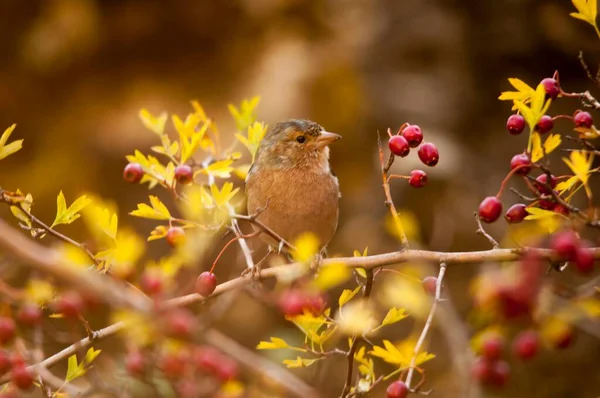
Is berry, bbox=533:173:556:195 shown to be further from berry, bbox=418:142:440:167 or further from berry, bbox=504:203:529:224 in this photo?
berry, bbox=418:142:440:167

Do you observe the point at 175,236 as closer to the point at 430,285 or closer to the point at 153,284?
the point at 153,284

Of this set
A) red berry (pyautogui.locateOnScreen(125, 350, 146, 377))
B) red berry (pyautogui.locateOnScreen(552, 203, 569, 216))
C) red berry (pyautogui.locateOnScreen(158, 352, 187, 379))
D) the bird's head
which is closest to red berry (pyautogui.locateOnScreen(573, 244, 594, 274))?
red berry (pyautogui.locateOnScreen(552, 203, 569, 216))

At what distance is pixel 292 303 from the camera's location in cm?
148

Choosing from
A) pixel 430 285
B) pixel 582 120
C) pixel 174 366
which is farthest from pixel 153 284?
pixel 582 120

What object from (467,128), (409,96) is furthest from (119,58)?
(467,128)

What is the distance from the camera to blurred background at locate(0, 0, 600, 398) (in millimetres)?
6617

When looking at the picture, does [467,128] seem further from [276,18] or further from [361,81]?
[276,18]

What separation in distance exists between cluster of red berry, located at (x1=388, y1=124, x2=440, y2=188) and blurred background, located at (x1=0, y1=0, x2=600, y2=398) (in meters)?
4.25

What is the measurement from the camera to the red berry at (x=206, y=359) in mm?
1397

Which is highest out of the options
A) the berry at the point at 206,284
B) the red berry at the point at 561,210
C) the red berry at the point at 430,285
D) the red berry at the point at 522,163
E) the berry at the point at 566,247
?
the berry at the point at 566,247

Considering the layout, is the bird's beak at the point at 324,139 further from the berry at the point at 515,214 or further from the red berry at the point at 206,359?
the red berry at the point at 206,359

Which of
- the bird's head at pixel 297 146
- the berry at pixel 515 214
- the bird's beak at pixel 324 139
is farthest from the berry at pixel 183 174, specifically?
the bird's beak at pixel 324 139

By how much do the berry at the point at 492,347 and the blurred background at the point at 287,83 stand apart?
4930mm

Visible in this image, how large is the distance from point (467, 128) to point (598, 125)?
4.97 ft
